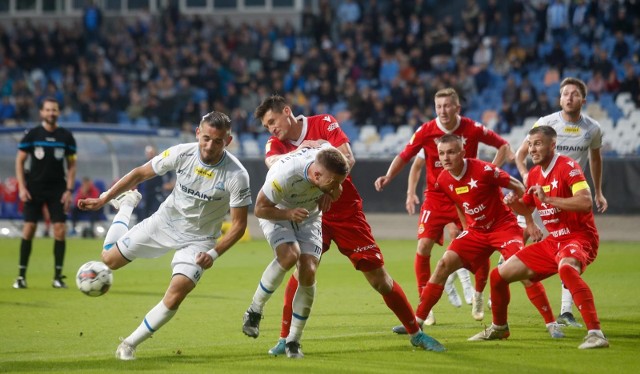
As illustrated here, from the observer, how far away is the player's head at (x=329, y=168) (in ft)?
25.7

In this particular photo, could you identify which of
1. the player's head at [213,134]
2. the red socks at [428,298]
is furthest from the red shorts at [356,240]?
the player's head at [213,134]

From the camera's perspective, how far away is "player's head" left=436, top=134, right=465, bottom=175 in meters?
9.58

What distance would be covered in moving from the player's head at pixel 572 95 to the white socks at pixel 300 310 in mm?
4071

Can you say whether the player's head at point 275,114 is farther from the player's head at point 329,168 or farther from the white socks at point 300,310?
the white socks at point 300,310

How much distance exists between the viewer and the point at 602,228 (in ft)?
72.8

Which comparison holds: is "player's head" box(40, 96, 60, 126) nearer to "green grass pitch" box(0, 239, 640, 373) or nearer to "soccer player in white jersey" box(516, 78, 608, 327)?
"green grass pitch" box(0, 239, 640, 373)

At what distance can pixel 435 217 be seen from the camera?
1093 centimetres

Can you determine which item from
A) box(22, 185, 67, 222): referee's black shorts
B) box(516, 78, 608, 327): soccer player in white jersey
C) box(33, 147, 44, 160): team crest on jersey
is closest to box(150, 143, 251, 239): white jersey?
box(516, 78, 608, 327): soccer player in white jersey

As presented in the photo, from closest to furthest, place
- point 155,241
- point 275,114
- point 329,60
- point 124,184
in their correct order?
point 124,184 < point 155,241 < point 275,114 < point 329,60

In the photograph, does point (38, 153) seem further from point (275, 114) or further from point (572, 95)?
point (572, 95)

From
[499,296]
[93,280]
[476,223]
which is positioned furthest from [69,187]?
[499,296]

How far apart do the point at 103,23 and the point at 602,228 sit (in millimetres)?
21339

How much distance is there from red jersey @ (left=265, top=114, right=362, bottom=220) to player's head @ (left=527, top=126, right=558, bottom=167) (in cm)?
164

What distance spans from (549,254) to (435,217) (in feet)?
6.82
